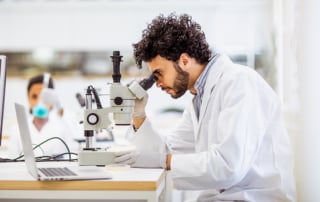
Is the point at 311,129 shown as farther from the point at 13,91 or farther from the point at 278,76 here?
the point at 13,91

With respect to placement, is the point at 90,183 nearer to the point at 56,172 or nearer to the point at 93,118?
the point at 56,172

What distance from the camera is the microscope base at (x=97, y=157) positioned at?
1631mm

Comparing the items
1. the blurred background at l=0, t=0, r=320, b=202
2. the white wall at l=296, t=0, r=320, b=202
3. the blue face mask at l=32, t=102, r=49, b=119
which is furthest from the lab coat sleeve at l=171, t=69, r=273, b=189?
the blurred background at l=0, t=0, r=320, b=202

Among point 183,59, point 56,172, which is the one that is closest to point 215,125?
point 183,59

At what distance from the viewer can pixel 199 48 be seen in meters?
1.83

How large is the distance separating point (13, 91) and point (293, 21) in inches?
137

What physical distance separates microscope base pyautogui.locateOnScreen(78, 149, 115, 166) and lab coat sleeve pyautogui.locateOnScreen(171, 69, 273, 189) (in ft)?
0.68

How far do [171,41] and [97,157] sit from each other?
0.48 meters

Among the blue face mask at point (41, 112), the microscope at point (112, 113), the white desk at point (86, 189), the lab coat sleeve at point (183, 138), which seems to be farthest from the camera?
the blue face mask at point (41, 112)

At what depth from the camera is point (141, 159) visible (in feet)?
5.57

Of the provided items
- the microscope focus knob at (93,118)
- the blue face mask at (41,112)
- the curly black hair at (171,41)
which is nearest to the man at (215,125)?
the curly black hair at (171,41)

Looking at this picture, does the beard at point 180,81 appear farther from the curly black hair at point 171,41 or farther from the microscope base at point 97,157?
the microscope base at point 97,157

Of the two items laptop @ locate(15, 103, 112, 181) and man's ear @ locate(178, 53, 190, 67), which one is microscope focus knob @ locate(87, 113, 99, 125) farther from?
man's ear @ locate(178, 53, 190, 67)

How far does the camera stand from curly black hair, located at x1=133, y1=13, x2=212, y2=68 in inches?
70.3
